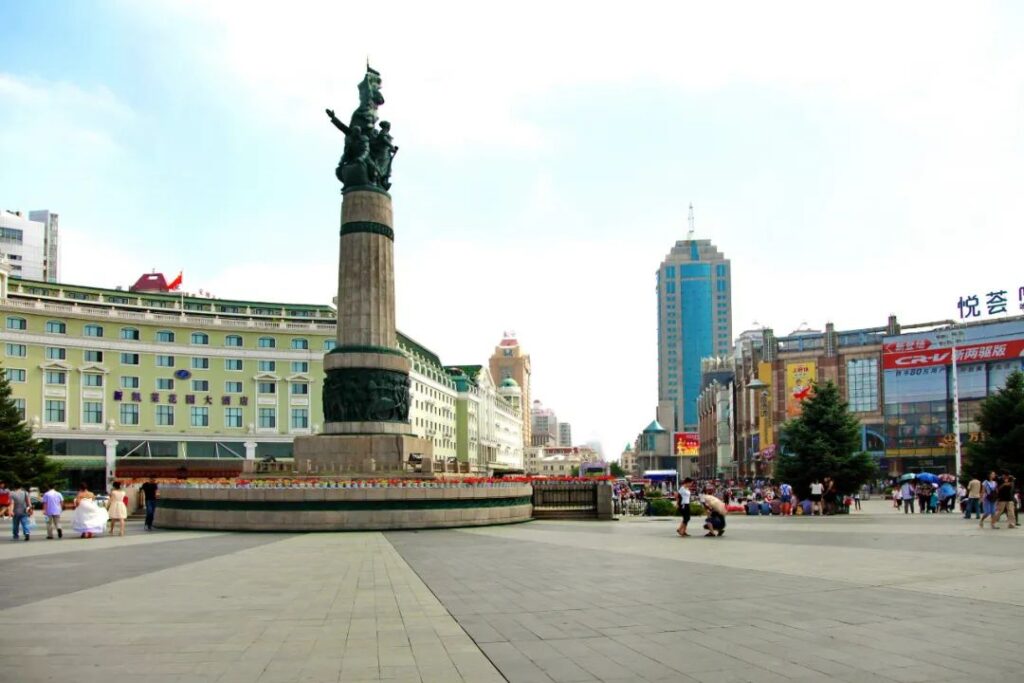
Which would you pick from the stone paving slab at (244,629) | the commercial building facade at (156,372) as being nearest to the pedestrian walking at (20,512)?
the stone paving slab at (244,629)

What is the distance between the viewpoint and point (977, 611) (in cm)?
1084

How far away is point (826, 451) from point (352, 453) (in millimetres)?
22900

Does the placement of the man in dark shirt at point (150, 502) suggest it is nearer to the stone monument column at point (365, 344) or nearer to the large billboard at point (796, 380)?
the stone monument column at point (365, 344)

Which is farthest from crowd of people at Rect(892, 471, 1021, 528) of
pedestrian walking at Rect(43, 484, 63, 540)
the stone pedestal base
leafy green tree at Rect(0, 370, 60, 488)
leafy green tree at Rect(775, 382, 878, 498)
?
leafy green tree at Rect(0, 370, 60, 488)

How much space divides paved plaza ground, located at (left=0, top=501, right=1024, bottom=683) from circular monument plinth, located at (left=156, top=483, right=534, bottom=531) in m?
5.53

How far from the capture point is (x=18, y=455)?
4844cm

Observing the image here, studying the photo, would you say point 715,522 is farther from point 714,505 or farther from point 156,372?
point 156,372

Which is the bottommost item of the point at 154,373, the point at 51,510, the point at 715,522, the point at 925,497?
the point at 925,497

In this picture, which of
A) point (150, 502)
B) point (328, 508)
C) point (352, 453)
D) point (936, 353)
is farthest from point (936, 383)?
point (150, 502)

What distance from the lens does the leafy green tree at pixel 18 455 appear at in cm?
4797

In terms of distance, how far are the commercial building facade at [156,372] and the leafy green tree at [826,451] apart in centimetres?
3363

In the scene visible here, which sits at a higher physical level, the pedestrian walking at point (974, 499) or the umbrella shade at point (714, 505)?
the umbrella shade at point (714, 505)

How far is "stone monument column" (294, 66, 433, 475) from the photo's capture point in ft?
109

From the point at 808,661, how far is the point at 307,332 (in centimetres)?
7396
